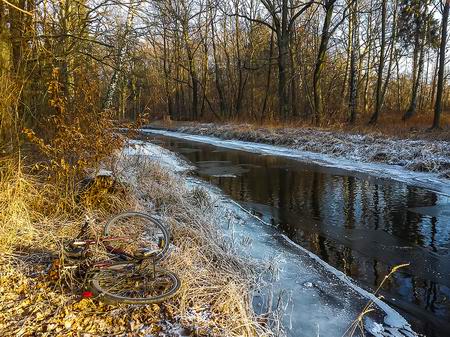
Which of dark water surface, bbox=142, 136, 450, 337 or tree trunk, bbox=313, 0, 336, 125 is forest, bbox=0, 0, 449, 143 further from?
dark water surface, bbox=142, 136, 450, 337

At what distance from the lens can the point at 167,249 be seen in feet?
15.1

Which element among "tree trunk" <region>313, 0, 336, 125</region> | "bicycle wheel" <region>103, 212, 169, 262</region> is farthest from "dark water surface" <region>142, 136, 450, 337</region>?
"tree trunk" <region>313, 0, 336, 125</region>

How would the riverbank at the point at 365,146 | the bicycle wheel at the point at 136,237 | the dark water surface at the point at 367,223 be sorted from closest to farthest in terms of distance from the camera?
the bicycle wheel at the point at 136,237
the dark water surface at the point at 367,223
the riverbank at the point at 365,146

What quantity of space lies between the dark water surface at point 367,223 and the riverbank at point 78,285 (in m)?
1.64

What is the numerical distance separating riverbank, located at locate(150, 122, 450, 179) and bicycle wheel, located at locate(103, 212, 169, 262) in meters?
8.82

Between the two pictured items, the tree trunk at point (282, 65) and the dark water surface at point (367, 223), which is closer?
the dark water surface at point (367, 223)

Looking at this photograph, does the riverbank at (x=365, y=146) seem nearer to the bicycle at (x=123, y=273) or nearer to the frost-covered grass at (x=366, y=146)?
the frost-covered grass at (x=366, y=146)

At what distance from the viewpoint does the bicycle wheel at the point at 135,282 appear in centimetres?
365

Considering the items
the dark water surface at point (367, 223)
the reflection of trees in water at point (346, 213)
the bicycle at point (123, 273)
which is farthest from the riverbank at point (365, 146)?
the bicycle at point (123, 273)


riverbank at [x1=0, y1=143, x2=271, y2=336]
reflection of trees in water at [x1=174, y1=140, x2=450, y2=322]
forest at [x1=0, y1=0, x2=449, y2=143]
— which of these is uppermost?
forest at [x1=0, y1=0, x2=449, y2=143]

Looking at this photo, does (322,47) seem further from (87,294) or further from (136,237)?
(87,294)

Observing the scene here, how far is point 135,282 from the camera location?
395cm

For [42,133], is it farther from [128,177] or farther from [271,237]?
[271,237]

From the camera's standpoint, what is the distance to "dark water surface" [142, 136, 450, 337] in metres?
4.65
